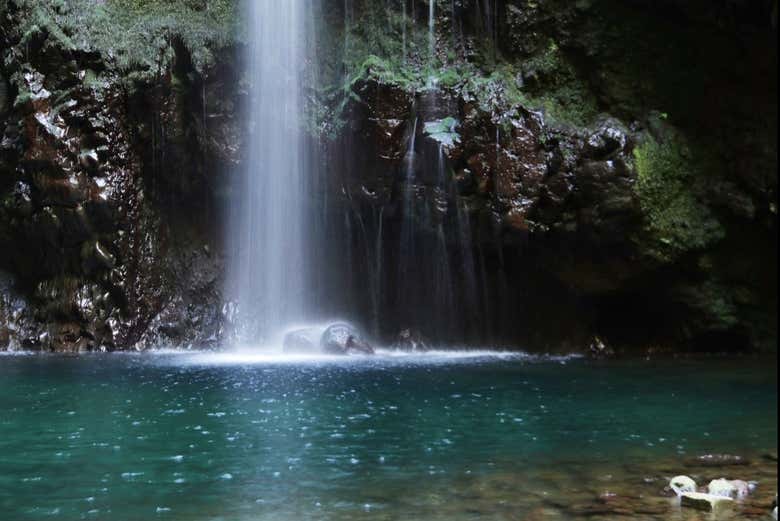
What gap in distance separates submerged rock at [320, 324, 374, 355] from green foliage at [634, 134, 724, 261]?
778cm

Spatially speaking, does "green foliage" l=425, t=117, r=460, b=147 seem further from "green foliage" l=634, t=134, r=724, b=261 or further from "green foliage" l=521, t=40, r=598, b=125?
"green foliage" l=634, t=134, r=724, b=261

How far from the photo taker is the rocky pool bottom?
20.6ft

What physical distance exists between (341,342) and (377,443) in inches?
420

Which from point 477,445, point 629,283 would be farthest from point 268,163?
point 477,445

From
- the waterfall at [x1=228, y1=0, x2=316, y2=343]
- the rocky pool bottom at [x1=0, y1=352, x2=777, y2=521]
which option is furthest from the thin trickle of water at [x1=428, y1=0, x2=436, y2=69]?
the rocky pool bottom at [x1=0, y1=352, x2=777, y2=521]

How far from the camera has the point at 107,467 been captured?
759 centimetres

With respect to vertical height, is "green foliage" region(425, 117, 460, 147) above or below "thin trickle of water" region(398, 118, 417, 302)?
above

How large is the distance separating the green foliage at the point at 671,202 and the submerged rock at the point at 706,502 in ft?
44.6

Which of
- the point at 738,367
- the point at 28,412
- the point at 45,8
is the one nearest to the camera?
the point at 28,412

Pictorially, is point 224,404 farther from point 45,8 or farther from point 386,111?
point 45,8

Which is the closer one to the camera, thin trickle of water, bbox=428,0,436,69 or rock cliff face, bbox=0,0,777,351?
rock cliff face, bbox=0,0,777,351

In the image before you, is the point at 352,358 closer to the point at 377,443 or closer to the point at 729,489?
the point at 377,443

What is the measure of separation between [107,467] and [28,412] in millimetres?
3775

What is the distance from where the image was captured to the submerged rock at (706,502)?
5977 millimetres
